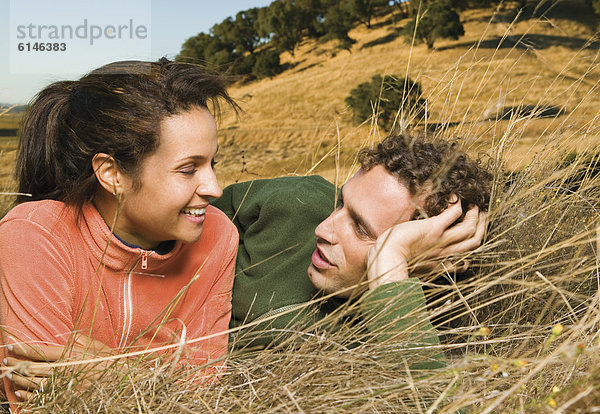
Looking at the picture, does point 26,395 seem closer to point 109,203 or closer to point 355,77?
point 109,203

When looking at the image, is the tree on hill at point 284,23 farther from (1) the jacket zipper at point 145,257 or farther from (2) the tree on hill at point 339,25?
(1) the jacket zipper at point 145,257

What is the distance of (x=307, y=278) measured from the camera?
9.59 feet

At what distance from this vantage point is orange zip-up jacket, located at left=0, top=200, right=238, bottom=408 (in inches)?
91.6

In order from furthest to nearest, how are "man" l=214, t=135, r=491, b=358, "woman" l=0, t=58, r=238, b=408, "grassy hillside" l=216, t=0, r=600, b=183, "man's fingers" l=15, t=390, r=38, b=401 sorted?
1. "grassy hillside" l=216, t=0, r=600, b=183
2. "woman" l=0, t=58, r=238, b=408
3. "man" l=214, t=135, r=491, b=358
4. "man's fingers" l=15, t=390, r=38, b=401

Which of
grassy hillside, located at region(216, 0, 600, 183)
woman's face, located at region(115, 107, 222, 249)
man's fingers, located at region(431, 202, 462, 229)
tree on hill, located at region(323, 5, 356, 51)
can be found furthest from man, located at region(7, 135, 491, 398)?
tree on hill, located at region(323, 5, 356, 51)

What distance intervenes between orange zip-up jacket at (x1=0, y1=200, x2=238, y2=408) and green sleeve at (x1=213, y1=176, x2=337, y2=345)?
117 millimetres

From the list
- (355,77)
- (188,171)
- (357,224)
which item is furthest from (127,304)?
(355,77)

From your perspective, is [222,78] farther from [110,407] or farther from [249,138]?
[249,138]

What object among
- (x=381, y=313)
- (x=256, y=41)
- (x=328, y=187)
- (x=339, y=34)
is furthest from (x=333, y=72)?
(x=381, y=313)

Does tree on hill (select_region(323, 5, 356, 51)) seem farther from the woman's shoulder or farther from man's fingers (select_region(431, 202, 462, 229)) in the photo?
the woman's shoulder

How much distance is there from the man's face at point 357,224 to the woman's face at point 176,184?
548 millimetres

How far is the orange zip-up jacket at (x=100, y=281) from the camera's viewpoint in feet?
7.63

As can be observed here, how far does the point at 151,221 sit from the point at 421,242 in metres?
1.15

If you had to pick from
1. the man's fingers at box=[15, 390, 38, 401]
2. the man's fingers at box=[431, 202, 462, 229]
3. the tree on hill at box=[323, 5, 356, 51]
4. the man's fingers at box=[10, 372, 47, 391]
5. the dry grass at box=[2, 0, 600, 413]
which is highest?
A: the tree on hill at box=[323, 5, 356, 51]
